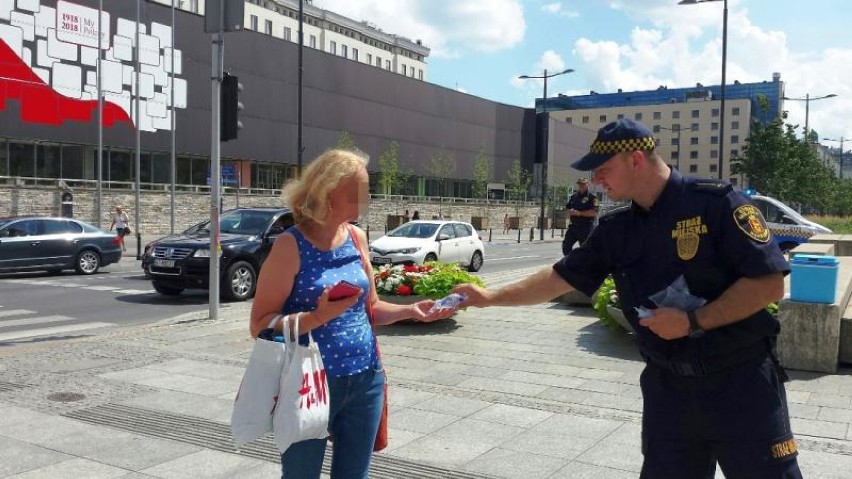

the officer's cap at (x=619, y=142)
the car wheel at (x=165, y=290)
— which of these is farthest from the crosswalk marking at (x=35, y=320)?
the officer's cap at (x=619, y=142)

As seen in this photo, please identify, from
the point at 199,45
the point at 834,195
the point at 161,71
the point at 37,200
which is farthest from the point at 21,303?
the point at 834,195

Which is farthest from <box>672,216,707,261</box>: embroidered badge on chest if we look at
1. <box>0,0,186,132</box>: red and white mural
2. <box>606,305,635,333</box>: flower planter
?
<box>0,0,186,132</box>: red and white mural

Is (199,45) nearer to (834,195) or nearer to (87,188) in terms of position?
(87,188)

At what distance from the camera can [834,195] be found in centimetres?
5591

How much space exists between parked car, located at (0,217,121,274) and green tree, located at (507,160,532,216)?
5702 cm

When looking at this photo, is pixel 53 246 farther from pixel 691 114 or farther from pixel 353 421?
pixel 691 114

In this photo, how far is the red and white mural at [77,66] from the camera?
126 ft

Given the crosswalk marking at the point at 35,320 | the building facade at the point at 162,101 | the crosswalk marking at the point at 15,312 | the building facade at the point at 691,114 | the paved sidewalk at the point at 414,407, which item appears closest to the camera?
the paved sidewalk at the point at 414,407

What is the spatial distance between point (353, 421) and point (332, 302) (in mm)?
553

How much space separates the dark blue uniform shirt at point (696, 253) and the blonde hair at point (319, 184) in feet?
3.48

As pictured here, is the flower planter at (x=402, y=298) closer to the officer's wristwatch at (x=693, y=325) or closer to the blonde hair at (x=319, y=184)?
the blonde hair at (x=319, y=184)

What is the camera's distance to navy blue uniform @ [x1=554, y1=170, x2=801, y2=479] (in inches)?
100

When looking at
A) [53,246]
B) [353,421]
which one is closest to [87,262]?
[53,246]

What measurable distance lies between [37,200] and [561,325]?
113 ft
